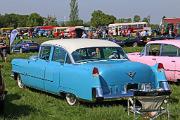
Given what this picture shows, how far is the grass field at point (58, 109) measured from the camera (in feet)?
28.5

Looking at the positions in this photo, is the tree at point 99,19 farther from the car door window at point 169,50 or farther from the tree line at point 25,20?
the car door window at point 169,50

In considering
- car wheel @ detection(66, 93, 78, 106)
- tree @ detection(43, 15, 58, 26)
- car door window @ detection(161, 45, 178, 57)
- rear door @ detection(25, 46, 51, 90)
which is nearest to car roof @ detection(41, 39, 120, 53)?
rear door @ detection(25, 46, 51, 90)

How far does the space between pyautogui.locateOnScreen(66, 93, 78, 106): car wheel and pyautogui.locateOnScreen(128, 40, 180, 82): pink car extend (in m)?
4.15

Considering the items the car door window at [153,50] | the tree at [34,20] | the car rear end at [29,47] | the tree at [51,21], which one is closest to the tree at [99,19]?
the tree at [51,21]

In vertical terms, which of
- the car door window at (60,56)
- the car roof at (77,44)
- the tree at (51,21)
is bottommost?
the tree at (51,21)

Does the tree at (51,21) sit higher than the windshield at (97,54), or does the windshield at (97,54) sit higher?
the windshield at (97,54)

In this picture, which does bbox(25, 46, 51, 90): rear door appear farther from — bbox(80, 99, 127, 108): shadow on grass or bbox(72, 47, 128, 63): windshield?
bbox(80, 99, 127, 108): shadow on grass

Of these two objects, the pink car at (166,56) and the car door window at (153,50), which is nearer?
the pink car at (166,56)

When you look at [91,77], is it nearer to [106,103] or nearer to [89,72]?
[89,72]

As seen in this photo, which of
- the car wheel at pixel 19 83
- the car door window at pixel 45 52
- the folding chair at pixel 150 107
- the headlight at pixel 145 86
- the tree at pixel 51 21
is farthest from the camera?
the tree at pixel 51 21

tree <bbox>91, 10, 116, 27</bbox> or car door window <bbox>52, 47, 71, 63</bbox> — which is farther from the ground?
car door window <bbox>52, 47, 71, 63</bbox>

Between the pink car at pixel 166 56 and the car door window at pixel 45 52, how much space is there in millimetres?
3629

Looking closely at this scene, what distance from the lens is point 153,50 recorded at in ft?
46.4

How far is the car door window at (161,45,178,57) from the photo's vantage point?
13.2 meters
